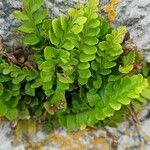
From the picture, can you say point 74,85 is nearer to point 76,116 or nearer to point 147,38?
point 76,116

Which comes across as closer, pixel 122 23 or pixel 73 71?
pixel 73 71

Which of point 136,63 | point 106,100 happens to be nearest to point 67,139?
point 106,100

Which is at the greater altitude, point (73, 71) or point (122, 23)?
point (122, 23)

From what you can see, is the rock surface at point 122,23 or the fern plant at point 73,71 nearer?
the fern plant at point 73,71

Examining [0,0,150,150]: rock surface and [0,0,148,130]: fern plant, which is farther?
[0,0,150,150]: rock surface
